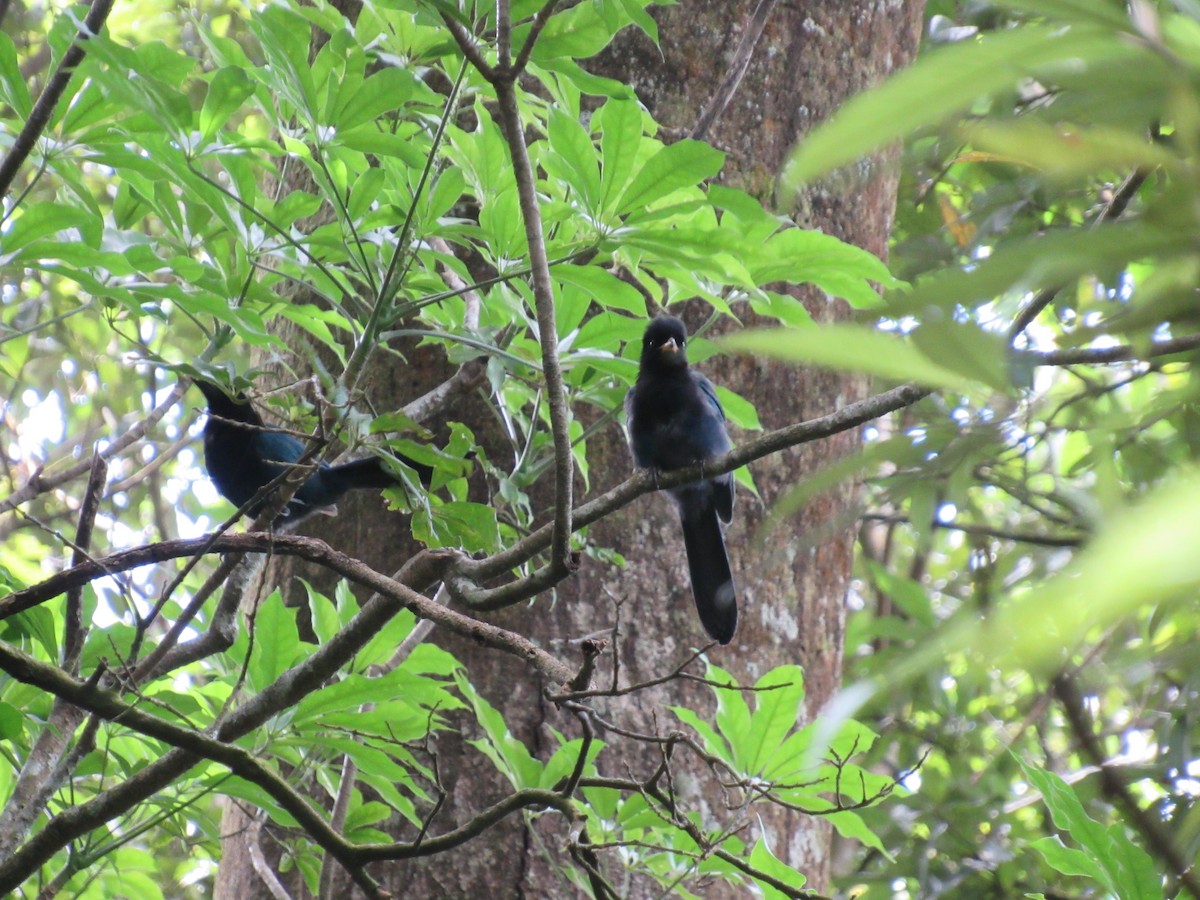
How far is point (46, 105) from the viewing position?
2.15 meters

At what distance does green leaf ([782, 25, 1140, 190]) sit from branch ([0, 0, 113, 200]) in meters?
1.96

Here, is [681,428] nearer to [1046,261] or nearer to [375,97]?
[375,97]

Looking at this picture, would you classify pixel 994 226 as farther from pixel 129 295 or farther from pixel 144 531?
pixel 144 531

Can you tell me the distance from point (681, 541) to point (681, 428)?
77 cm

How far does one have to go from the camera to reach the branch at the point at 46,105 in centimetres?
213

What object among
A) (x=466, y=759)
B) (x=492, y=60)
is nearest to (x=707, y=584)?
(x=466, y=759)

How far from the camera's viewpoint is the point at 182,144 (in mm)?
2225

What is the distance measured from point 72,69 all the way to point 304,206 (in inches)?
20.5

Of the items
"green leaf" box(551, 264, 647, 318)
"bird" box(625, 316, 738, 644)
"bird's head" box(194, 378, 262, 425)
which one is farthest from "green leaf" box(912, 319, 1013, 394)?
"bird's head" box(194, 378, 262, 425)

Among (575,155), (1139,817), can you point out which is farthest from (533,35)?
(1139,817)

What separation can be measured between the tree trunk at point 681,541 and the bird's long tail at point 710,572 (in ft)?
0.16

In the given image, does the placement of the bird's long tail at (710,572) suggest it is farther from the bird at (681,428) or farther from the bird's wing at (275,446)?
the bird's wing at (275,446)

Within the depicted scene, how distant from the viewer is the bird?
3787 millimetres

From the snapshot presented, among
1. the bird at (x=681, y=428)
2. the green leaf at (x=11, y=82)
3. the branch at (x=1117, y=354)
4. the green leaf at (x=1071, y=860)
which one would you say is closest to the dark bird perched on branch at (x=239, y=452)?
the bird at (x=681, y=428)
